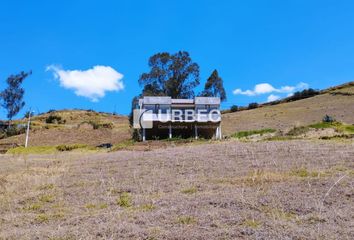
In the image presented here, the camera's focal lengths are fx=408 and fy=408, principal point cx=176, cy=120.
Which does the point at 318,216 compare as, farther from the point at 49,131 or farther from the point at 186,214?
the point at 49,131

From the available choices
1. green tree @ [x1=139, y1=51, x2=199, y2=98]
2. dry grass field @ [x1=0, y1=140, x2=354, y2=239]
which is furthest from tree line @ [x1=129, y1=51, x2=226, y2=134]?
dry grass field @ [x1=0, y1=140, x2=354, y2=239]

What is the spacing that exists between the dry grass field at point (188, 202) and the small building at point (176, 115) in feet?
87.5

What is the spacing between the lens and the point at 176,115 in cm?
4141

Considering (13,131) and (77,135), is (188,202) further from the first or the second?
(13,131)

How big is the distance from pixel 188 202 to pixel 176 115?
33318 millimetres

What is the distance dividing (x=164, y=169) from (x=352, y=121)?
38.5m

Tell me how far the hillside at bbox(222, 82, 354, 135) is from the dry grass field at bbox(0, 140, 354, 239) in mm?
33874

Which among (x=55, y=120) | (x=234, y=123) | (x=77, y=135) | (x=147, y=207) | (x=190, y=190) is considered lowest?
(x=147, y=207)

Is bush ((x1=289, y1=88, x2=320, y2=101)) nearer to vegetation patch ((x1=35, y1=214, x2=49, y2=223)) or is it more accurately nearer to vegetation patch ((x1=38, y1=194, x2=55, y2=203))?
vegetation patch ((x1=38, y1=194, x2=55, y2=203))

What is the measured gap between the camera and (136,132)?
46094mm

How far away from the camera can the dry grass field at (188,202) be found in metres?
6.18

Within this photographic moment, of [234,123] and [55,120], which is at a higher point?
[55,120]

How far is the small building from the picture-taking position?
1617 inches

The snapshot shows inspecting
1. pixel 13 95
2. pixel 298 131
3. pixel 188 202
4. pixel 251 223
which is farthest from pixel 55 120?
pixel 251 223
